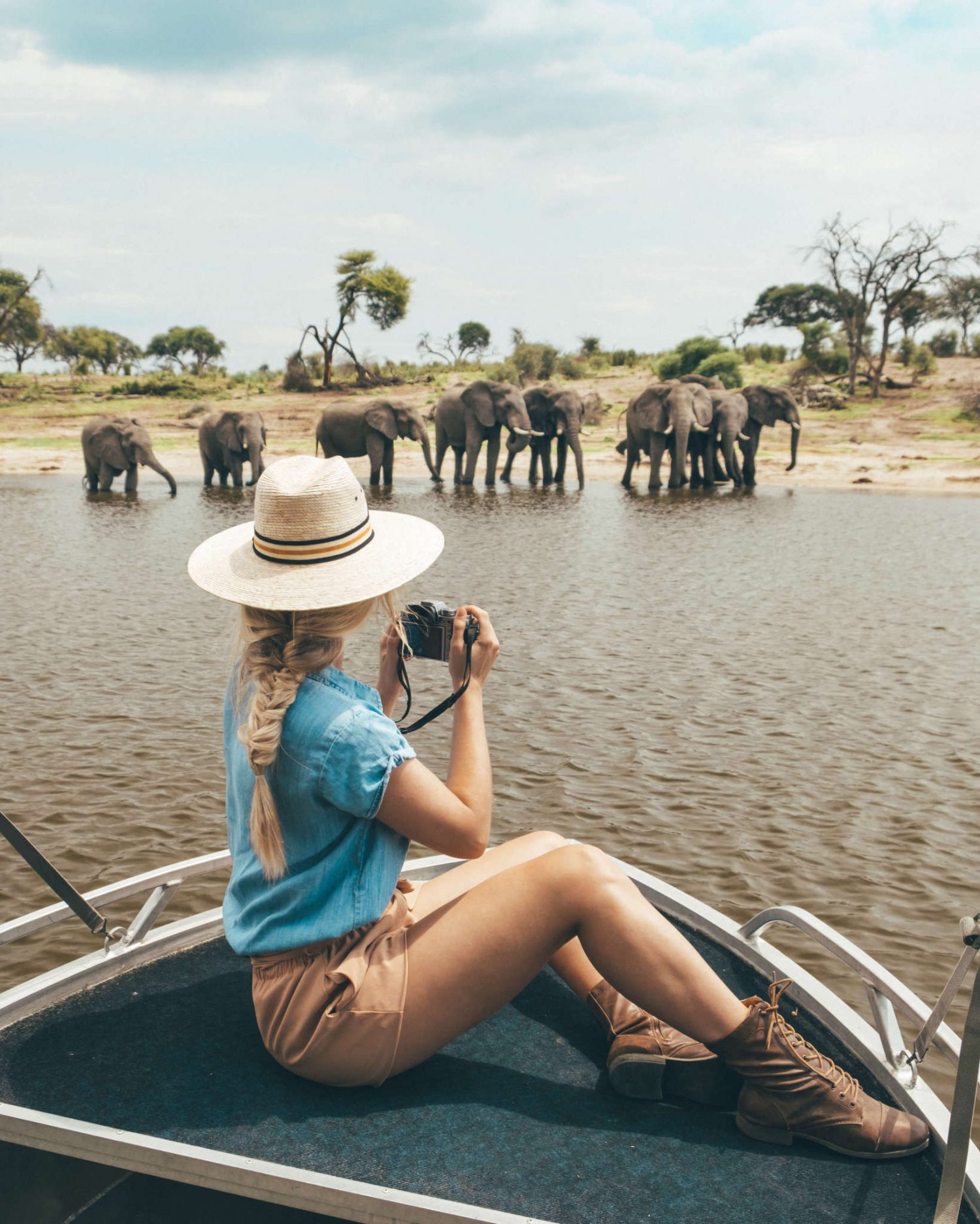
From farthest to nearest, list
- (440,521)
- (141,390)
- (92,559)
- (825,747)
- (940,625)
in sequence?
1. (141,390)
2. (440,521)
3. (92,559)
4. (940,625)
5. (825,747)

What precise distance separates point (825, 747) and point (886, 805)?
2.79ft

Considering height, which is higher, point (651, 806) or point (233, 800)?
point (233, 800)

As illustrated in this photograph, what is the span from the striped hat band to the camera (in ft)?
0.96

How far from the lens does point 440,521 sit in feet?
57.7

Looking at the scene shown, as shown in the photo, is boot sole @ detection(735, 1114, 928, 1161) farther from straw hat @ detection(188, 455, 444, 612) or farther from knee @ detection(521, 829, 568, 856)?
straw hat @ detection(188, 455, 444, 612)

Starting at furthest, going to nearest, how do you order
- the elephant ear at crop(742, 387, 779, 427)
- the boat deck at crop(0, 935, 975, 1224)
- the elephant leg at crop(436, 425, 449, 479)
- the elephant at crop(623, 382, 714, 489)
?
the elephant leg at crop(436, 425, 449, 479) < the elephant ear at crop(742, 387, 779, 427) < the elephant at crop(623, 382, 714, 489) < the boat deck at crop(0, 935, 975, 1224)

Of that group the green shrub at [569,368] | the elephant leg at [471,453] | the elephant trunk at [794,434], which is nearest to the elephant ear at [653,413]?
the elephant trunk at [794,434]

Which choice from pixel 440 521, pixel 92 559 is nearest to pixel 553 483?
pixel 440 521

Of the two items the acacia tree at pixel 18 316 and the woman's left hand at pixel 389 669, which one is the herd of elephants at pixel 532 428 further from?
the acacia tree at pixel 18 316

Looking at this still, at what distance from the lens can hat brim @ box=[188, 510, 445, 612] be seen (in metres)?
2.19

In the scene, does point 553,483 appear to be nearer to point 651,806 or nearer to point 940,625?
point 940,625

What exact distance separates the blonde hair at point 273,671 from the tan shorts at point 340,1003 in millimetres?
207

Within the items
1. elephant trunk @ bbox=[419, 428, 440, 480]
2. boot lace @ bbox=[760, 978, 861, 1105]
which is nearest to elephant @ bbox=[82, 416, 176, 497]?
elephant trunk @ bbox=[419, 428, 440, 480]

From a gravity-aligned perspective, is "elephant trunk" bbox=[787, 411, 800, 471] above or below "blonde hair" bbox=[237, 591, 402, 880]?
below
